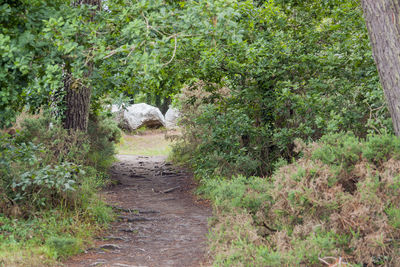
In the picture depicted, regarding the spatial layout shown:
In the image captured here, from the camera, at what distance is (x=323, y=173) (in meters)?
4.46

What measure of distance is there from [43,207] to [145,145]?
17356 mm

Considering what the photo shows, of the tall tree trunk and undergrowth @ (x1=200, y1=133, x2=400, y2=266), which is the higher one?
the tall tree trunk

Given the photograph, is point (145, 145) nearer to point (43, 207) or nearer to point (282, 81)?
point (282, 81)

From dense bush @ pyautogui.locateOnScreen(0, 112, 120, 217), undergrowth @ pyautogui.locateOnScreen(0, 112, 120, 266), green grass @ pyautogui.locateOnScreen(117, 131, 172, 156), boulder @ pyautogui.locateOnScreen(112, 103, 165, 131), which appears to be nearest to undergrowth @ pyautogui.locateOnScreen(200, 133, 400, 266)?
undergrowth @ pyautogui.locateOnScreen(0, 112, 120, 266)

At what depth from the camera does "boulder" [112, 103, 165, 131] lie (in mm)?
26250

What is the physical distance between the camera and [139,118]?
26703mm

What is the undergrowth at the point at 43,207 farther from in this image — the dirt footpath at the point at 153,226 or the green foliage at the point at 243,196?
the green foliage at the point at 243,196

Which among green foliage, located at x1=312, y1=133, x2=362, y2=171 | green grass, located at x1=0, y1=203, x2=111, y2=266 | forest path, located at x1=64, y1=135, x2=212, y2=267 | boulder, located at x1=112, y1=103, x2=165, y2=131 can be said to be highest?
boulder, located at x1=112, y1=103, x2=165, y2=131

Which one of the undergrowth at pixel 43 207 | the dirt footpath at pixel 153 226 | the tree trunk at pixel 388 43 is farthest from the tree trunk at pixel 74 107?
the tree trunk at pixel 388 43

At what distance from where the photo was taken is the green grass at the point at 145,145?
21.2 meters

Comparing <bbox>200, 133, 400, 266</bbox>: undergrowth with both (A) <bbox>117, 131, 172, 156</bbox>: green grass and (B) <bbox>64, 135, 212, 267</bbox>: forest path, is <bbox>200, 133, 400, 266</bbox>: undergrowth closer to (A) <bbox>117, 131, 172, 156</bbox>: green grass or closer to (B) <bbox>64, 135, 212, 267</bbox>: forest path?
(B) <bbox>64, 135, 212, 267</bbox>: forest path

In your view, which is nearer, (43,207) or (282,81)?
(43,207)

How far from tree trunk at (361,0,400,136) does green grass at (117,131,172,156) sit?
1612 centimetres

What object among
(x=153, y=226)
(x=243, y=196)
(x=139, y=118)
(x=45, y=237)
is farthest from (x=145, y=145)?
(x=243, y=196)
